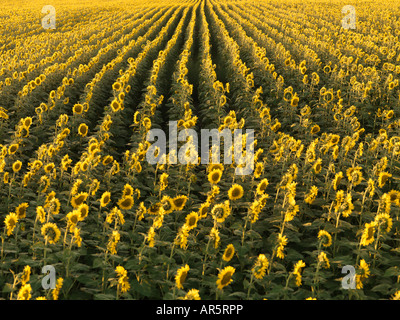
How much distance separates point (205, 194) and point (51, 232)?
79.7 inches

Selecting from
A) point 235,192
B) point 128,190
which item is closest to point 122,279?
point 128,190

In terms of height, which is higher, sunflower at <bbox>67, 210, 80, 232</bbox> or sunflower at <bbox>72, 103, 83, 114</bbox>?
sunflower at <bbox>72, 103, 83, 114</bbox>

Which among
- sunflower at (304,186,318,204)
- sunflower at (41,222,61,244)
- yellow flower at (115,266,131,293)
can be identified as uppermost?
sunflower at (304,186,318,204)

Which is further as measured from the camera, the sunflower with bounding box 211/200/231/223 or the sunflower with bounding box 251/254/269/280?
the sunflower with bounding box 211/200/231/223

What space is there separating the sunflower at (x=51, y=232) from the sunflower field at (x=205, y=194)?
12 millimetres

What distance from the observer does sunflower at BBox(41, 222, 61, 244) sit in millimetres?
3652

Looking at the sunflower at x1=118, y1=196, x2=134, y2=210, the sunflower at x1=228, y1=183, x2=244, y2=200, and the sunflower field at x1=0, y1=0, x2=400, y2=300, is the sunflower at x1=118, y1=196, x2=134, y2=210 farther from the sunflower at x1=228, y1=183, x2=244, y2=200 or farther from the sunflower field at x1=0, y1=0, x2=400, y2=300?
the sunflower at x1=228, y1=183, x2=244, y2=200

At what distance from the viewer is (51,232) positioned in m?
3.69

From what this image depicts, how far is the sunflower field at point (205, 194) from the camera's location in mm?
3658

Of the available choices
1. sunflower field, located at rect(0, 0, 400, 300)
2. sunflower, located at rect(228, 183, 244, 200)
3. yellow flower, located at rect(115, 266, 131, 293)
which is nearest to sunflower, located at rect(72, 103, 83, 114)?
sunflower field, located at rect(0, 0, 400, 300)

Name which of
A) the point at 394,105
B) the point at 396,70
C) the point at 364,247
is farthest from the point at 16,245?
the point at 396,70

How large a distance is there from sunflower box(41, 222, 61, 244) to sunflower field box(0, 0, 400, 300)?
12 millimetres

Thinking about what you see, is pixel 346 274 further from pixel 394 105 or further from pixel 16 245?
pixel 394 105

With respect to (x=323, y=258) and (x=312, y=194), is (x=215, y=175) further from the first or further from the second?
(x=323, y=258)
